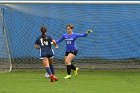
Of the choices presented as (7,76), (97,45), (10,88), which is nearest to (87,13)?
(97,45)

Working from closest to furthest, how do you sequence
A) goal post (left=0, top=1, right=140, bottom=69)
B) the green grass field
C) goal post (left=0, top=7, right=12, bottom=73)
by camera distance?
the green grass field < goal post (left=0, top=7, right=12, bottom=73) < goal post (left=0, top=1, right=140, bottom=69)

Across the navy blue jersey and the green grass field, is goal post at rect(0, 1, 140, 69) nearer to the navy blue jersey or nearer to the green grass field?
the green grass field

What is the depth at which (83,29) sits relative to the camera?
74.6 ft

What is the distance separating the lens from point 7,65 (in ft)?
74.5

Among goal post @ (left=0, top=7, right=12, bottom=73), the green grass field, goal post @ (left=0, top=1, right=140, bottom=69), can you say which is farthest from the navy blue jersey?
goal post @ (left=0, top=7, right=12, bottom=73)

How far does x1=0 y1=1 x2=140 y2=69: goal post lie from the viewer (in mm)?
22250

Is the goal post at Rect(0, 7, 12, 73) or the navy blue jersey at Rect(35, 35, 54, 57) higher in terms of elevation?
the navy blue jersey at Rect(35, 35, 54, 57)

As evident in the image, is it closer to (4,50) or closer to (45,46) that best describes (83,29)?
(4,50)

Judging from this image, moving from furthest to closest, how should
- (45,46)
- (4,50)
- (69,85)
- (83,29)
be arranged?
(83,29) < (4,50) < (45,46) < (69,85)

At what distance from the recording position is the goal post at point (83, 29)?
22250 mm

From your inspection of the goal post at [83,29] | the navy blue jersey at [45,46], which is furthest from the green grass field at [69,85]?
the goal post at [83,29]

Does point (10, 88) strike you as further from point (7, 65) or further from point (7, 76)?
point (7, 65)

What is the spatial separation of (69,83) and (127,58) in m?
5.89

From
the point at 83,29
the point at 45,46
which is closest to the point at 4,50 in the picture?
the point at 83,29
